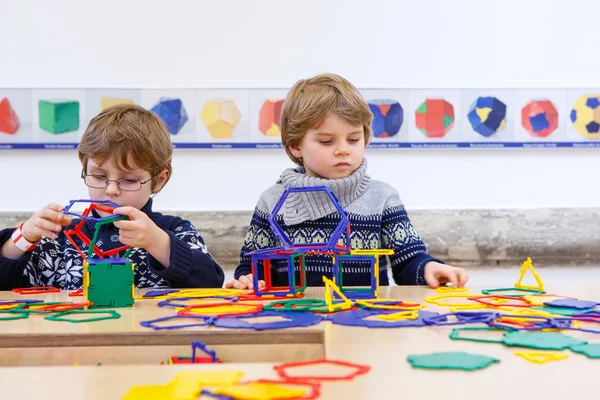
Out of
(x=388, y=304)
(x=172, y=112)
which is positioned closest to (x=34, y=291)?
(x=388, y=304)

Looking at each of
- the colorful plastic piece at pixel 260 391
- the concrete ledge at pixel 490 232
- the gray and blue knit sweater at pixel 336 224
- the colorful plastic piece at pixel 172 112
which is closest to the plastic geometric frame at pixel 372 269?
the gray and blue knit sweater at pixel 336 224

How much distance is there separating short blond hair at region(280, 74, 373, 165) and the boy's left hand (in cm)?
49

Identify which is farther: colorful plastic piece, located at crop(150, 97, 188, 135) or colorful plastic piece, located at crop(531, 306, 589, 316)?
colorful plastic piece, located at crop(150, 97, 188, 135)

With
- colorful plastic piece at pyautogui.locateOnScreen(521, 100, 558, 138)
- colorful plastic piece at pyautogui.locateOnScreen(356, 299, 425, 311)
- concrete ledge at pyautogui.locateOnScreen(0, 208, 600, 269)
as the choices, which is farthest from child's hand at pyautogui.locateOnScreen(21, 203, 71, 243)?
colorful plastic piece at pyautogui.locateOnScreen(521, 100, 558, 138)

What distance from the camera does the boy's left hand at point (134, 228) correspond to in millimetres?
1184

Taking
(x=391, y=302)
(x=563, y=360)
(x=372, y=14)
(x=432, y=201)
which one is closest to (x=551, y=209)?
(x=432, y=201)

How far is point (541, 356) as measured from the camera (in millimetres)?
680

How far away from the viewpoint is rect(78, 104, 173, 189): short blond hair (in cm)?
148

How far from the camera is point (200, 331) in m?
0.85

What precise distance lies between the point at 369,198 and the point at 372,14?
1.07 m

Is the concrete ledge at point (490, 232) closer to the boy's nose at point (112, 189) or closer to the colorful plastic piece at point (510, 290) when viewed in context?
the boy's nose at point (112, 189)

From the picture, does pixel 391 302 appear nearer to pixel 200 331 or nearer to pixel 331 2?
pixel 200 331

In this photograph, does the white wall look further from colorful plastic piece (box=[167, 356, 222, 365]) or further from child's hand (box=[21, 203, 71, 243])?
colorful plastic piece (box=[167, 356, 222, 365])

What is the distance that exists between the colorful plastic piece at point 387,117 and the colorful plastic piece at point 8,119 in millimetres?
1264
